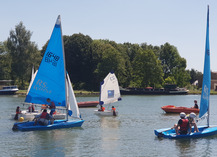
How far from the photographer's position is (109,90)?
56031 millimetres

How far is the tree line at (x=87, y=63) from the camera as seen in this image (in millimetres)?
115750

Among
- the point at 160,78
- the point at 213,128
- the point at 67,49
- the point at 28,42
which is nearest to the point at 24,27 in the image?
the point at 28,42

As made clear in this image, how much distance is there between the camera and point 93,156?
25.0 meters

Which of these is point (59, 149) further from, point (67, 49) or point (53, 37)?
point (67, 49)

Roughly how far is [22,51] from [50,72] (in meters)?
84.2

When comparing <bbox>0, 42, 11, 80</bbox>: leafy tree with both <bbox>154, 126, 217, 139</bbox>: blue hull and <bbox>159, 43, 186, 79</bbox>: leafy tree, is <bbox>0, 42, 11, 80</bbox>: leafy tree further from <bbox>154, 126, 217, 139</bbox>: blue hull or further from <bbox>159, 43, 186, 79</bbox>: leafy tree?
<bbox>154, 126, 217, 139</bbox>: blue hull

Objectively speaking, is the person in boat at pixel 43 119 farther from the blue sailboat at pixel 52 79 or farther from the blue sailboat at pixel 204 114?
the blue sailboat at pixel 204 114

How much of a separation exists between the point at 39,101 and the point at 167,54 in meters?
118

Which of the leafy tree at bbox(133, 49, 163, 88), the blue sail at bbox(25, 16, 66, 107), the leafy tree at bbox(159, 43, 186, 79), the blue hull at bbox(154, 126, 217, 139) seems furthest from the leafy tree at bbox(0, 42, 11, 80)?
the blue hull at bbox(154, 126, 217, 139)

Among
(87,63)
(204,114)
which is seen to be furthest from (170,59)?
(204,114)

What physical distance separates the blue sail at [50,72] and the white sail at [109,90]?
20495 mm

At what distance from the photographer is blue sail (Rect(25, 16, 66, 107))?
34172 millimetres

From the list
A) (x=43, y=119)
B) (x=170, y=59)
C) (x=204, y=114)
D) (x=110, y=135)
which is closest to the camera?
(x=204, y=114)

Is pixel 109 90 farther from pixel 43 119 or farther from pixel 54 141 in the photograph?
pixel 54 141
